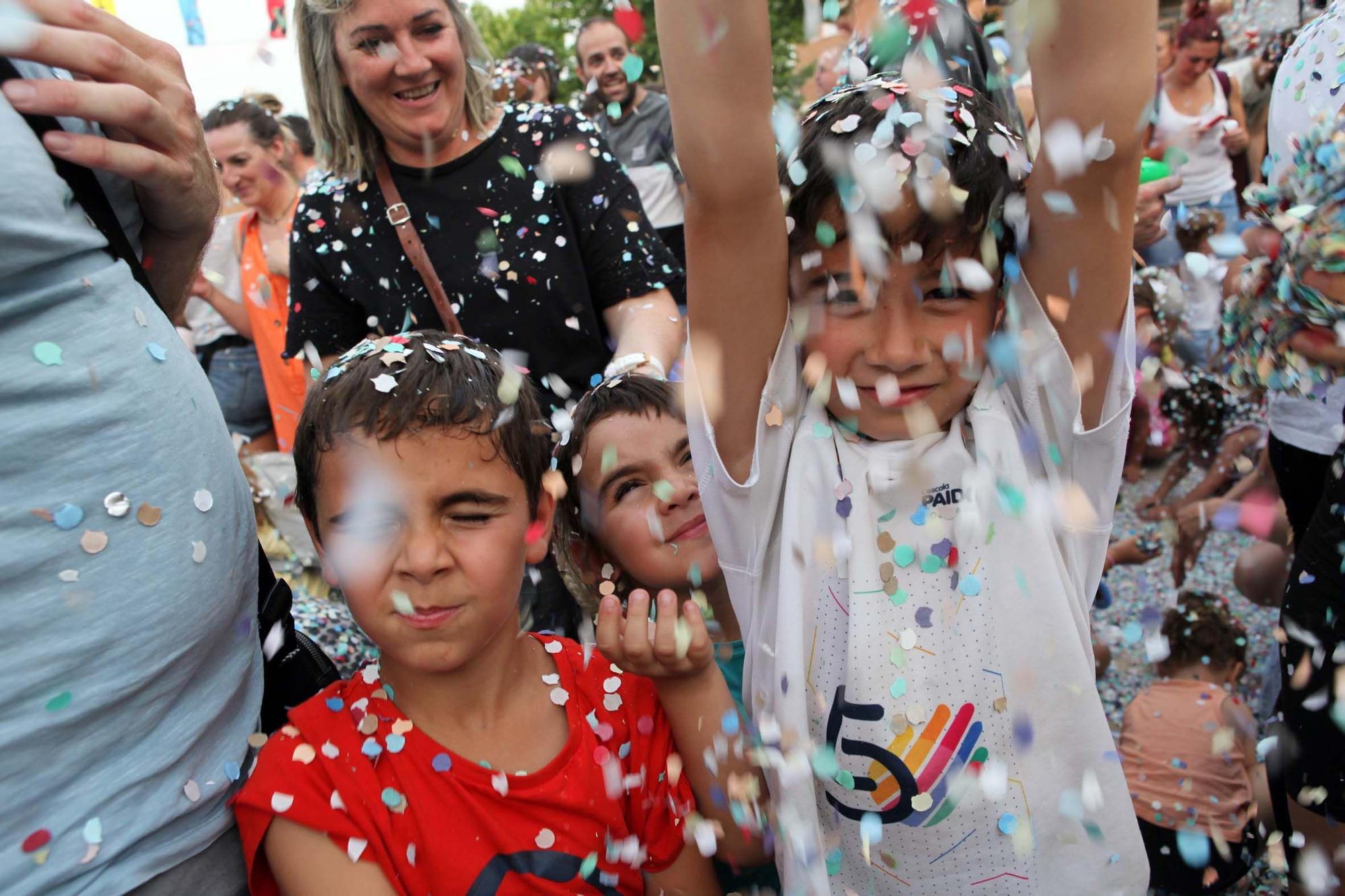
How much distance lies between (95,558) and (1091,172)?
1276mm

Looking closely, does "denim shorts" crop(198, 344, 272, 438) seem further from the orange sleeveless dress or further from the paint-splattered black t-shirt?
the paint-splattered black t-shirt

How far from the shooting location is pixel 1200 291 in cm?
520

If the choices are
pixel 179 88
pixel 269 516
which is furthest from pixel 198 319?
pixel 179 88

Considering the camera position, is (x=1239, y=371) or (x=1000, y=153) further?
(x=1239, y=371)

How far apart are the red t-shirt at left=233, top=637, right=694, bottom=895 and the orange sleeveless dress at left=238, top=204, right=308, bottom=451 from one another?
2.75 metres

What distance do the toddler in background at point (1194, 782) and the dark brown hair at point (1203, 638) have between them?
0.20 m

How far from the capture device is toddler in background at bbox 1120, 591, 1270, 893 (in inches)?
94.7

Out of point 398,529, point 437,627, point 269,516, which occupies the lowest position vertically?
point 269,516

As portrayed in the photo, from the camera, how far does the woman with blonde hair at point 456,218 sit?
2.34 m

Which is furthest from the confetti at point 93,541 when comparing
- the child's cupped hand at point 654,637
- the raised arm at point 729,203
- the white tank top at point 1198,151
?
the white tank top at point 1198,151

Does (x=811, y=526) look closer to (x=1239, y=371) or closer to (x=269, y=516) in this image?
(x=1239, y=371)

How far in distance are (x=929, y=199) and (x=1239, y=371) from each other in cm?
102

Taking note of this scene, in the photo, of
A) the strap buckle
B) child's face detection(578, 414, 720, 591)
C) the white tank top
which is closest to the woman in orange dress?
the strap buckle

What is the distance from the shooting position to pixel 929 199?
1.42m
